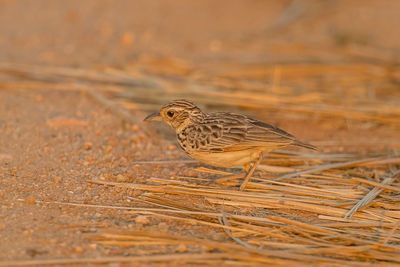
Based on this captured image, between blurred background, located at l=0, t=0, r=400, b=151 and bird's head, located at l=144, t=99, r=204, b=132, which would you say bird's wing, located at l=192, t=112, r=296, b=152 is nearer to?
bird's head, located at l=144, t=99, r=204, b=132

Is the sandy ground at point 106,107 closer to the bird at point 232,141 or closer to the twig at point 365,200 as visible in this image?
the bird at point 232,141

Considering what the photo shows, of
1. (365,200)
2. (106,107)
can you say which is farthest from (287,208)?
(106,107)

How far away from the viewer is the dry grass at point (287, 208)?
3.67m

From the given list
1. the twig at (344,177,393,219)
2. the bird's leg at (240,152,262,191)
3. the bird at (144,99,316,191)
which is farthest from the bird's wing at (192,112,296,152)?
the twig at (344,177,393,219)

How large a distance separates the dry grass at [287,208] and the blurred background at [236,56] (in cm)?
16

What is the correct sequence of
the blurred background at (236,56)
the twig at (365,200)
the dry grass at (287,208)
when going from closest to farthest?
the dry grass at (287,208), the twig at (365,200), the blurred background at (236,56)

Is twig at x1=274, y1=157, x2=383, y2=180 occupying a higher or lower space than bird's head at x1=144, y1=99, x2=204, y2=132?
lower

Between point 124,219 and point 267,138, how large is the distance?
1.41 meters

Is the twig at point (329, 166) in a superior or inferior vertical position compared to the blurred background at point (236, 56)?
inferior

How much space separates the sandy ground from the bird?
42 centimetres

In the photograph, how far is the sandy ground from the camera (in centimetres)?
400

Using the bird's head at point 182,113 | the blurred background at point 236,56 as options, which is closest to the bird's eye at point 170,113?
the bird's head at point 182,113

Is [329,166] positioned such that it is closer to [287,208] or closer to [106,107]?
[287,208]

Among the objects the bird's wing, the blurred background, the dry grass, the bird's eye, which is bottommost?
the dry grass
